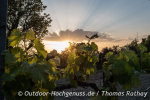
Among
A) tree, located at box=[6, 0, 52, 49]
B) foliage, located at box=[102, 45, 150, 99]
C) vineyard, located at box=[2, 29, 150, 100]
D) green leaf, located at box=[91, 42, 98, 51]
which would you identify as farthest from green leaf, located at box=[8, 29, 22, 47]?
tree, located at box=[6, 0, 52, 49]

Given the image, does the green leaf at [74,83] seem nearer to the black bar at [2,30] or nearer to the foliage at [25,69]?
the foliage at [25,69]

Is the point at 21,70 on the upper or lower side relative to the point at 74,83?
upper

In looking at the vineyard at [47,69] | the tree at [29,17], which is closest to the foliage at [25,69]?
the vineyard at [47,69]

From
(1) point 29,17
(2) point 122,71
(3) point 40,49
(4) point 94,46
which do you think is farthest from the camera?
(1) point 29,17

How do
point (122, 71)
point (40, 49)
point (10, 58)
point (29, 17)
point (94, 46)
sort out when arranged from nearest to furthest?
point (10, 58) < point (40, 49) < point (94, 46) < point (122, 71) < point (29, 17)

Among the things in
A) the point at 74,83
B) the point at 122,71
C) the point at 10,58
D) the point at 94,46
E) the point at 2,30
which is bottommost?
the point at 74,83

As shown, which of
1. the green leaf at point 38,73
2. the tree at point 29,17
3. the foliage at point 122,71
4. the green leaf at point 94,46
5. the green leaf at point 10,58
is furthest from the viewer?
the tree at point 29,17

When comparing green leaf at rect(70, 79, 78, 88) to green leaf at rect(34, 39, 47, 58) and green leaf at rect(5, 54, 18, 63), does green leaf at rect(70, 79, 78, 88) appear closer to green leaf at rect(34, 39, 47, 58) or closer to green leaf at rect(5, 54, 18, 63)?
green leaf at rect(34, 39, 47, 58)

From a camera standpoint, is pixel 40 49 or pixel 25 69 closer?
pixel 25 69

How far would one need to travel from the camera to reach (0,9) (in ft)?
4.18

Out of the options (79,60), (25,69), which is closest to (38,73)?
(25,69)

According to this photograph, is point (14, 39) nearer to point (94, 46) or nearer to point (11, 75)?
point (11, 75)

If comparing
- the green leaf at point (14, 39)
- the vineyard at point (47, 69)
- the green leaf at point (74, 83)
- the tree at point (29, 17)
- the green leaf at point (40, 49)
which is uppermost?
the tree at point (29, 17)

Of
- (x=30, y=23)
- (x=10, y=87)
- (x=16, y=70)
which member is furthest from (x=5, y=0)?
(x=30, y=23)
